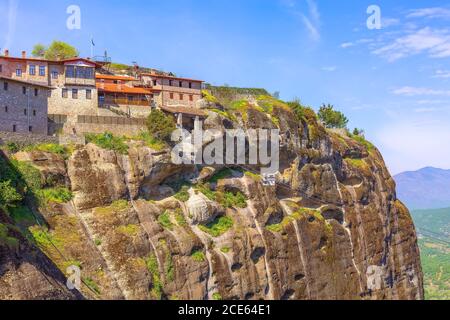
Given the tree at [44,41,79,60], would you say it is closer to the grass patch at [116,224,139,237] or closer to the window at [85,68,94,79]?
the window at [85,68,94,79]

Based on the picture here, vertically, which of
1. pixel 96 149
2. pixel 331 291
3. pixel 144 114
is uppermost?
pixel 144 114

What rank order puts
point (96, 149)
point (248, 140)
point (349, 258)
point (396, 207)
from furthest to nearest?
point (396, 207) < point (349, 258) < point (248, 140) < point (96, 149)

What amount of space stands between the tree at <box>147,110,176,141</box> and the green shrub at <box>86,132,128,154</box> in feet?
11.9

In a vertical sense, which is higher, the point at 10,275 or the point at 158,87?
the point at 158,87

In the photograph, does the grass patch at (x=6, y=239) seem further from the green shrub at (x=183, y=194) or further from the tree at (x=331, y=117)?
the tree at (x=331, y=117)

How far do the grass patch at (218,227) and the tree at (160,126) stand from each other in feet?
30.7

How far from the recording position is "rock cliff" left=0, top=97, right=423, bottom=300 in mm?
49656

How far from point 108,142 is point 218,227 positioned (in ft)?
44.5

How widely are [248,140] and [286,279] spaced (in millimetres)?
15914

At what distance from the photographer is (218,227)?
6091 centimetres

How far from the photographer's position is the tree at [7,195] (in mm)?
44438
